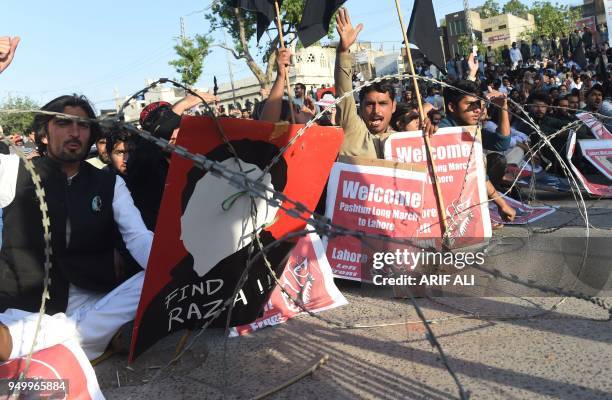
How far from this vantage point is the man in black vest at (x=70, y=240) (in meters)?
2.76

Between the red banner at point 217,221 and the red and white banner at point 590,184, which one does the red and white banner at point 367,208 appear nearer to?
the red banner at point 217,221

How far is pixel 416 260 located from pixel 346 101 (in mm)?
1308

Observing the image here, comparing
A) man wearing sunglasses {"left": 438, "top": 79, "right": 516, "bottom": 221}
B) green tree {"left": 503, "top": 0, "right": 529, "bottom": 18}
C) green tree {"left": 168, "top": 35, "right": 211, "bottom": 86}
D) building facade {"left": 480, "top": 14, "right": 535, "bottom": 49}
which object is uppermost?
green tree {"left": 503, "top": 0, "right": 529, "bottom": 18}

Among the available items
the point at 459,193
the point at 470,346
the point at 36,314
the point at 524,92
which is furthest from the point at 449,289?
the point at 524,92

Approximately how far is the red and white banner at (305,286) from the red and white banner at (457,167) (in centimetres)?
105

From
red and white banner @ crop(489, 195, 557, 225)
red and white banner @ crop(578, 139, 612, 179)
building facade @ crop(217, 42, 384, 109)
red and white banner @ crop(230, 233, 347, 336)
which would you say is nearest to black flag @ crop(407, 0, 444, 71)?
red and white banner @ crop(230, 233, 347, 336)

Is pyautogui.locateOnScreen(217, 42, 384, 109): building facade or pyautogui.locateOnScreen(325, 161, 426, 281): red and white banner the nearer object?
pyautogui.locateOnScreen(325, 161, 426, 281): red and white banner

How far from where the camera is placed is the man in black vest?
9.05 ft

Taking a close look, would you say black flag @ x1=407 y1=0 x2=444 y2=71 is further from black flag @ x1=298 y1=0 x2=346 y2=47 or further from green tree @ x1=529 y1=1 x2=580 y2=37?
green tree @ x1=529 y1=1 x2=580 y2=37

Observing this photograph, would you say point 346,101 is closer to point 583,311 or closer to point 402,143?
point 402,143

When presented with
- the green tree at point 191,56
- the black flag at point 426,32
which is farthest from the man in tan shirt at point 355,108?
the green tree at point 191,56

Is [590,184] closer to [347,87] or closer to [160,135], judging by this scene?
[347,87]

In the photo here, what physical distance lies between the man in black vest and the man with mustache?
1699 mm

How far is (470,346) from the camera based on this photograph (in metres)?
2.71
